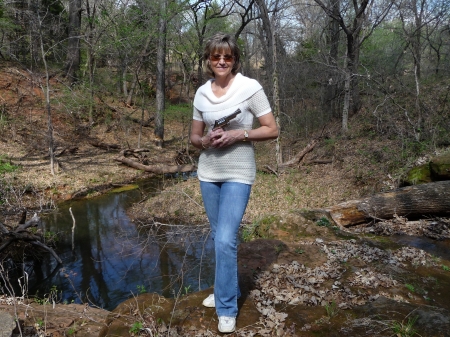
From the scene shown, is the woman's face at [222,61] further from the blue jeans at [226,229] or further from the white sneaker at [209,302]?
the white sneaker at [209,302]

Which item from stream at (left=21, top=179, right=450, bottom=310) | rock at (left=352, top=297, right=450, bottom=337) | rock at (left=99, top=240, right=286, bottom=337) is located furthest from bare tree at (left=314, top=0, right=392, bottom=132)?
rock at (left=99, top=240, right=286, bottom=337)

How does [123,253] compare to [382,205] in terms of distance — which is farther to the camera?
[123,253]

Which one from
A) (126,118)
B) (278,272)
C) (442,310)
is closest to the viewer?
(442,310)

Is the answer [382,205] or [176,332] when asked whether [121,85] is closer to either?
[382,205]

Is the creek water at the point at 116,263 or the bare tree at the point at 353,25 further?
the bare tree at the point at 353,25

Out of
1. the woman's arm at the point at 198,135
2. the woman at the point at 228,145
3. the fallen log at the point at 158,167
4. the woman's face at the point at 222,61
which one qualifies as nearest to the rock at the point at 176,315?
the woman at the point at 228,145

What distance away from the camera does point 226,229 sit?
2.42 m

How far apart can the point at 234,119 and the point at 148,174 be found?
11.9 meters

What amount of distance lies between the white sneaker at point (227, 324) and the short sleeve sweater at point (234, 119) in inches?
39.6

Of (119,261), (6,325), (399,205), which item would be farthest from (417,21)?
(6,325)

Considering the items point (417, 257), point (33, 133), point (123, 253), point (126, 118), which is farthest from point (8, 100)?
point (417, 257)

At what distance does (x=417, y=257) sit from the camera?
413cm

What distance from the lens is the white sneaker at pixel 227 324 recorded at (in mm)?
2520

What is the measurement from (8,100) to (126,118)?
5507 millimetres
